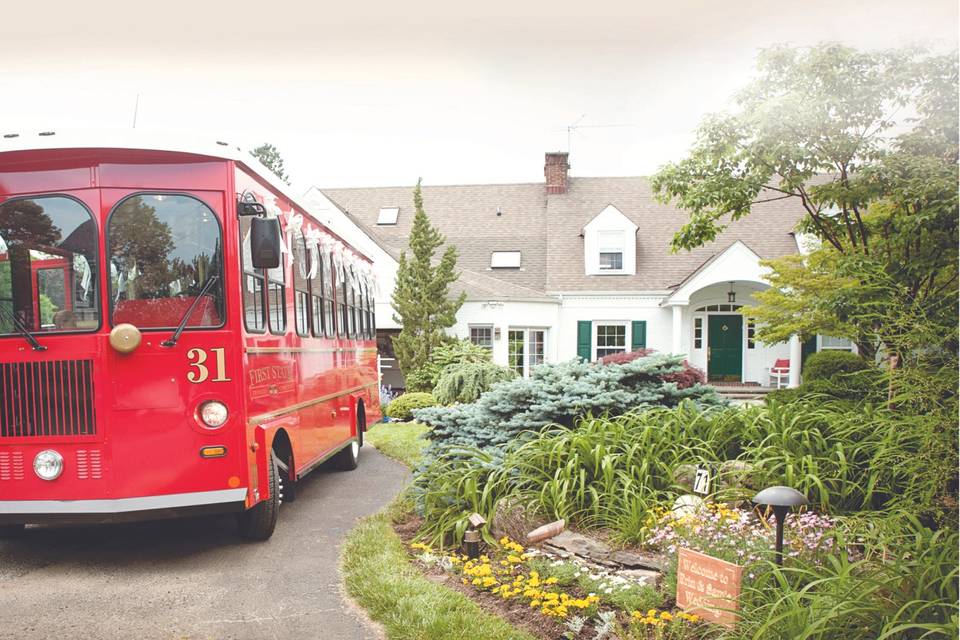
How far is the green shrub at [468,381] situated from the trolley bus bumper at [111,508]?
1038cm

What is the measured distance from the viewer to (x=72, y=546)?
18.6 ft

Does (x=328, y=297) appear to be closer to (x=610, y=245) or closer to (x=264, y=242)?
(x=264, y=242)

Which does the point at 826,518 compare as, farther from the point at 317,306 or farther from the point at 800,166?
the point at 317,306

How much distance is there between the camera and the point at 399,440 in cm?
1177

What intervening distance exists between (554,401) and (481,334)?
45.8ft

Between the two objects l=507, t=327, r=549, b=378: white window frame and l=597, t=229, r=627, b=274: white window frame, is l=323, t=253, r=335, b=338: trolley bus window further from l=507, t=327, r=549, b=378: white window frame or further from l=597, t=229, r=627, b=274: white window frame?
l=597, t=229, r=627, b=274: white window frame

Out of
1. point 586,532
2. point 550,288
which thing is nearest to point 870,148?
point 586,532

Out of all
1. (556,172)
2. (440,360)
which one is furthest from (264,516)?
(556,172)

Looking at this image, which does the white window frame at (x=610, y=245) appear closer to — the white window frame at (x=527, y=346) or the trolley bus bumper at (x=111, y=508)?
the white window frame at (x=527, y=346)

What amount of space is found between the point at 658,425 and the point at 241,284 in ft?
11.3

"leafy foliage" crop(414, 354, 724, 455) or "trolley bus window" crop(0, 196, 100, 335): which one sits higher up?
"trolley bus window" crop(0, 196, 100, 335)

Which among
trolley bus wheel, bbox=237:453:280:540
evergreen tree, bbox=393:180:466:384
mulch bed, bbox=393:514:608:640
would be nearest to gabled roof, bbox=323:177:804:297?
evergreen tree, bbox=393:180:466:384

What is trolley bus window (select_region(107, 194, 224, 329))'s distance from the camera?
16.0 ft

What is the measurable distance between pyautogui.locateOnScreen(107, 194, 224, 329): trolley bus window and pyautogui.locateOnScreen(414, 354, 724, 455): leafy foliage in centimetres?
244
